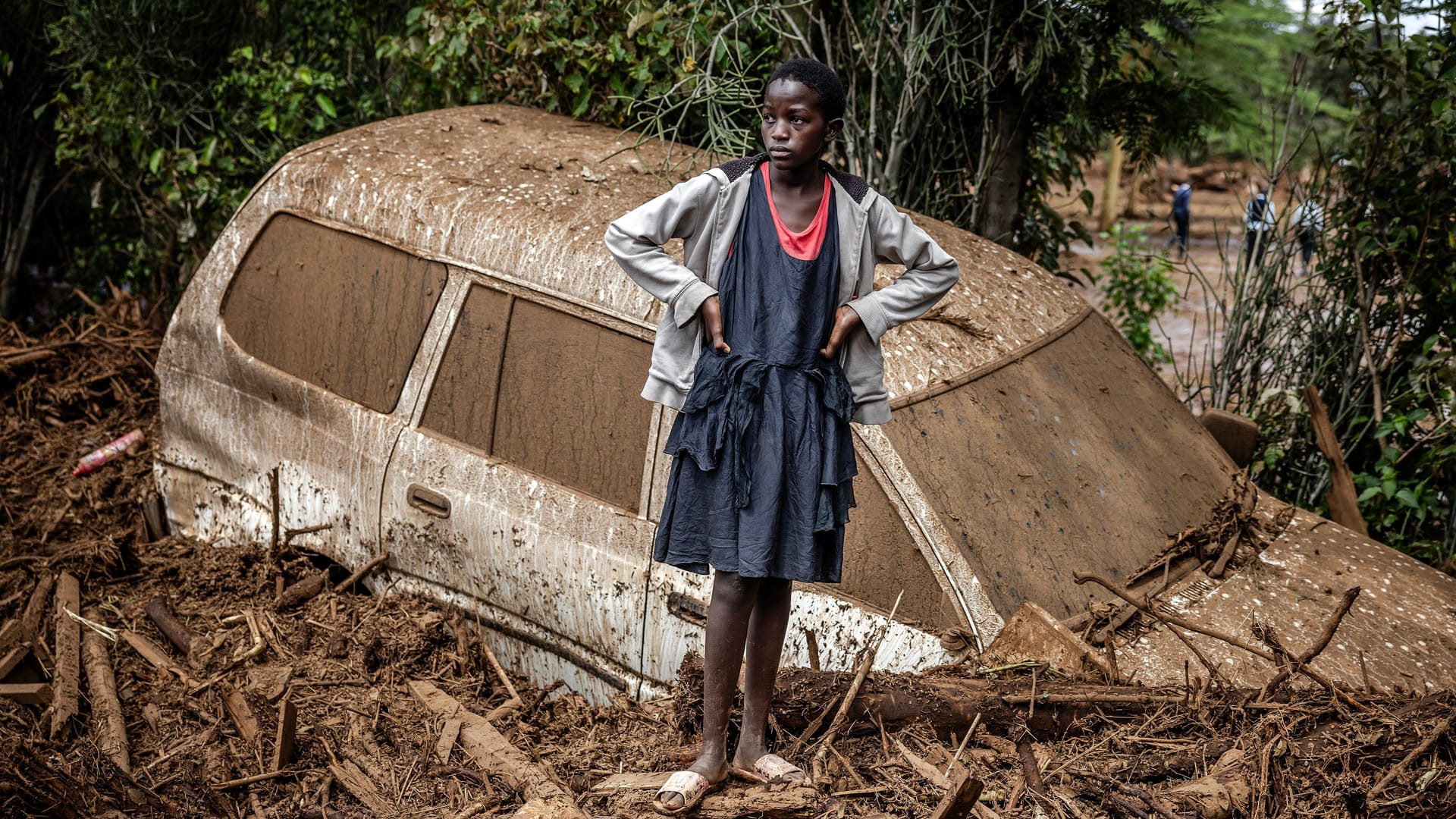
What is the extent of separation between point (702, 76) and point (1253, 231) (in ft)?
8.99

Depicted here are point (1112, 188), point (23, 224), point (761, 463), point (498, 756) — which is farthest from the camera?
point (1112, 188)

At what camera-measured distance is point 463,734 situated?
3.62m

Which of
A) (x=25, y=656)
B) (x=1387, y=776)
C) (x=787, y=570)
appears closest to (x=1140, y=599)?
(x=1387, y=776)

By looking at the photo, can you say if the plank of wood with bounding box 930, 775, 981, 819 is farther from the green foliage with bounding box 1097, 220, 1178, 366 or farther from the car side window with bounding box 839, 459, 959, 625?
the green foliage with bounding box 1097, 220, 1178, 366

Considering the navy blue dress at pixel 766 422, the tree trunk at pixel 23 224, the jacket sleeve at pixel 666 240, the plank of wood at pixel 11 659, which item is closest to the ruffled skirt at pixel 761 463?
the navy blue dress at pixel 766 422

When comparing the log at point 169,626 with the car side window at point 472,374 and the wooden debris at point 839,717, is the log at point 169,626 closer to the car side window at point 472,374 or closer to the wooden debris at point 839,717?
the car side window at point 472,374

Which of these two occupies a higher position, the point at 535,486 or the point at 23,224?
the point at 535,486

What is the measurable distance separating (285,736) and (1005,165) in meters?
4.26

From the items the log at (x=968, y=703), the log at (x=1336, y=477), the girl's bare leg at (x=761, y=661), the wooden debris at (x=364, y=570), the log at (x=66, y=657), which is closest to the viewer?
the girl's bare leg at (x=761, y=661)

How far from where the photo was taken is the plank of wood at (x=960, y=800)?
2607 mm

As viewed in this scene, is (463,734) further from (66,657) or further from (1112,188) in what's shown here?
(1112,188)

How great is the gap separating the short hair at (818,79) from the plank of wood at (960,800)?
1.44 meters

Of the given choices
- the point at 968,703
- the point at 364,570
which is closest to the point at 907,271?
the point at 968,703

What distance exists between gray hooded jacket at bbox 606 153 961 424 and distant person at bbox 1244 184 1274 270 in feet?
11.4
